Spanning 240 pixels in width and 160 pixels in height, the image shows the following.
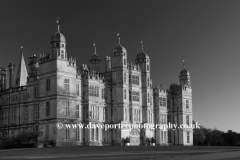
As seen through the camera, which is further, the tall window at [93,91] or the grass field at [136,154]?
the tall window at [93,91]

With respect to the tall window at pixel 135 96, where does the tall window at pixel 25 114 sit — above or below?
below

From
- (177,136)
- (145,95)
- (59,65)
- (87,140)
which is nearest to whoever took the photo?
(59,65)

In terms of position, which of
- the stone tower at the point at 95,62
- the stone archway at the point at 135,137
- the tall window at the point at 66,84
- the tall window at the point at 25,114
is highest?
the stone tower at the point at 95,62

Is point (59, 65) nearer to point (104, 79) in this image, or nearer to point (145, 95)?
point (104, 79)

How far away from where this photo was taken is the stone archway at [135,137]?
68.8 meters

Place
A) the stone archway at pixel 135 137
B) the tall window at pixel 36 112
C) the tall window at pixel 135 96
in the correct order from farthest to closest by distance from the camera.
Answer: the tall window at pixel 135 96, the stone archway at pixel 135 137, the tall window at pixel 36 112

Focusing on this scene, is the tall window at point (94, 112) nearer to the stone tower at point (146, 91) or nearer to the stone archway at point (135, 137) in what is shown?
the stone archway at point (135, 137)

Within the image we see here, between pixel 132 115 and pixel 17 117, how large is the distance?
19.1 m

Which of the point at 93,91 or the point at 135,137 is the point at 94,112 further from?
the point at 135,137

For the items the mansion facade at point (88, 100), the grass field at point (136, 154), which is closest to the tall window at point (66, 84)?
the mansion facade at point (88, 100)

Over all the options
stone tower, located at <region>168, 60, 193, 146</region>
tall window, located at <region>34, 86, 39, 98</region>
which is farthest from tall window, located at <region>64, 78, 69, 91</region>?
stone tower, located at <region>168, 60, 193, 146</region>

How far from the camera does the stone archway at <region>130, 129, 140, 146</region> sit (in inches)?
2709

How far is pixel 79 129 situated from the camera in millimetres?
61719

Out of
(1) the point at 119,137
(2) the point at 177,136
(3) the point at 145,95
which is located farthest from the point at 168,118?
(1) the point at 119,137
